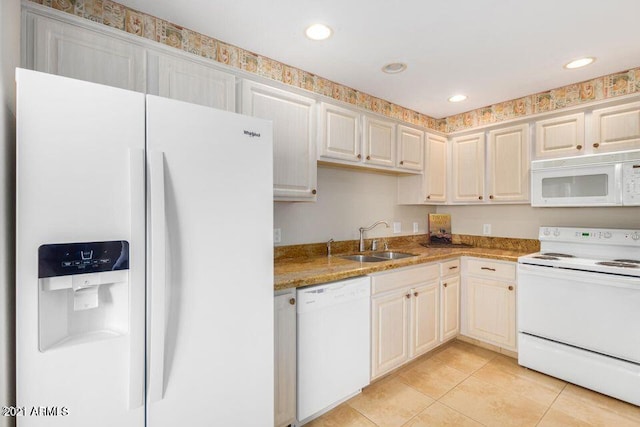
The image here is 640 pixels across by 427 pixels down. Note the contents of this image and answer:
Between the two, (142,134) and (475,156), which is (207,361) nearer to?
(142,134)

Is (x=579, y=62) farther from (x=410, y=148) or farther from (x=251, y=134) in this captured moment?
(x=251, y=134)

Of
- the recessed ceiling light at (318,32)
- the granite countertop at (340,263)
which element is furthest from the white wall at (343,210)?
the recessed ceiling light at (318,32)

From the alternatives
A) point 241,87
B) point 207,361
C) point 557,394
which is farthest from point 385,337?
point 241,87

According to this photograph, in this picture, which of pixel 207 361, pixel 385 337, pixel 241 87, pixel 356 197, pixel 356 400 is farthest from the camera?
pixel 356 197

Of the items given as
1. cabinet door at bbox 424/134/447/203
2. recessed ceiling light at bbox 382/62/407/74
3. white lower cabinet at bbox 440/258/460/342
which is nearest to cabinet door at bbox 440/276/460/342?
white lower cabinet at bbox 440/258/460/342

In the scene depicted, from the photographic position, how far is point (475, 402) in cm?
206

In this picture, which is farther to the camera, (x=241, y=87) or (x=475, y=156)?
(x=475, y=156)

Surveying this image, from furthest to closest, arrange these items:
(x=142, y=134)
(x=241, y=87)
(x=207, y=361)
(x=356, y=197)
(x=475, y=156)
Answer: (x=475, y=156) → (x=356, y=197) → (x=241, y=87) → (x=207, y=361) → (x=142, y=134)

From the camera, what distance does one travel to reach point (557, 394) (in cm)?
214

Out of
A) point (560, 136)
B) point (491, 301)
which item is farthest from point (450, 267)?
point (560, 136)

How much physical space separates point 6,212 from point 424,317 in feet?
8.68

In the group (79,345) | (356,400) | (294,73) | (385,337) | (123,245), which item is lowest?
(356,400)

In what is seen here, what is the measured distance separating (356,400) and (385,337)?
1.54 feet

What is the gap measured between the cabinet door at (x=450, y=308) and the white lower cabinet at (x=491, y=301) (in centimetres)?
9
